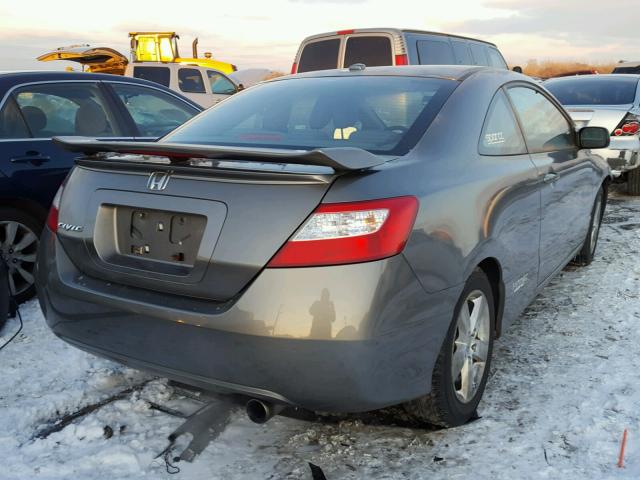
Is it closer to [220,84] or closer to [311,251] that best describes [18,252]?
[311,251]

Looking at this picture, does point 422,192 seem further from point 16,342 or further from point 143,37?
point 143,37

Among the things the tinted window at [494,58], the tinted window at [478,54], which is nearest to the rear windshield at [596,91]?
the tinted window at [478,54]

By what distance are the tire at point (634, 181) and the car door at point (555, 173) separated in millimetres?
4151

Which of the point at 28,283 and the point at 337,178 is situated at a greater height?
the point at 337,178

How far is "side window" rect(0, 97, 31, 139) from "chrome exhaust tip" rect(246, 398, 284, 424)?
298cm

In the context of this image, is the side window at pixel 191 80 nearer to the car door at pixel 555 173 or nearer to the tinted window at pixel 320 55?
the tinted window at pixel 320 55

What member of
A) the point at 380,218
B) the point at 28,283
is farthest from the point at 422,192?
the point at 28,283

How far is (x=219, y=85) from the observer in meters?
15.1

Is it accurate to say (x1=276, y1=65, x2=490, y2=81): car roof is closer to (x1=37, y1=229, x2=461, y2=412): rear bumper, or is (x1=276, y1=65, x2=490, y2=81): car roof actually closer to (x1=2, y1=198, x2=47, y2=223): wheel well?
(x1=37, y1=229, x2=461, y2=412): rear bumper

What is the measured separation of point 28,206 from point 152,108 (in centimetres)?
144

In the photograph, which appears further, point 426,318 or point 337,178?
point 426,318

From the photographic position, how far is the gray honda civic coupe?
2127 millimetres

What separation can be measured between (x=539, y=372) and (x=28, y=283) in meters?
3.33

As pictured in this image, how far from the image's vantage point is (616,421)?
2807mm
